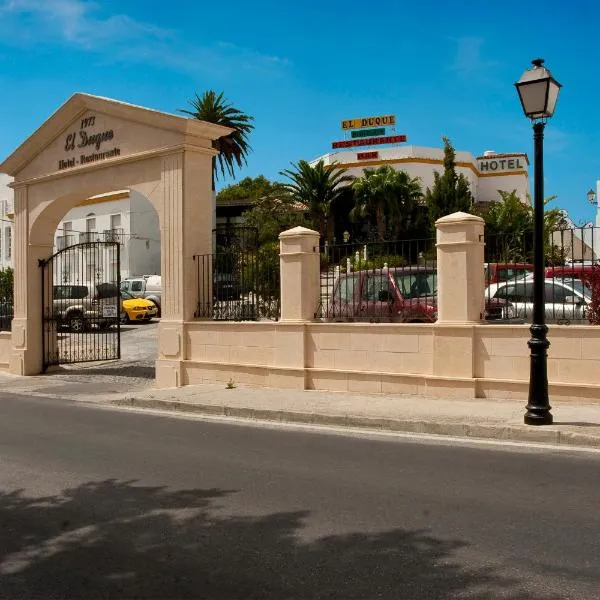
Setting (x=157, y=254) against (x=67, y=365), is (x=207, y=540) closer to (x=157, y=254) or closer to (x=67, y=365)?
(x=67, y=365)

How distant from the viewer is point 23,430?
9828 mm

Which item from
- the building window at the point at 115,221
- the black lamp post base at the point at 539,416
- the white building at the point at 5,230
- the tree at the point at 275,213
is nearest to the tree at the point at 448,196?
the tree at the point at 275,213

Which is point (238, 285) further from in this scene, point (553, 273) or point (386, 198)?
point (386, 198)

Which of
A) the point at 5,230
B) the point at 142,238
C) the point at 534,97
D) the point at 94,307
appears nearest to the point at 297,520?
the point at 534,97

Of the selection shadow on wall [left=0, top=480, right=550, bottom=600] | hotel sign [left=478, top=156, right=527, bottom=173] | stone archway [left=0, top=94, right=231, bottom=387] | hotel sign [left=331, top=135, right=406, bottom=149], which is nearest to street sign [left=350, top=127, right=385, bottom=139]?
hotel sign [left=331, top=135, right=406, bottom=149]

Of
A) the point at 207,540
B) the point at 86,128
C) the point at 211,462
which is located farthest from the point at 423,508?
the point at 86,128

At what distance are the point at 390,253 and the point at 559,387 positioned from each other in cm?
337

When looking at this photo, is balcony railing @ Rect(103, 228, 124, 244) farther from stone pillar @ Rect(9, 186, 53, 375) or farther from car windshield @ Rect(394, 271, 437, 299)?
car windshield @ Rect(394, 271, 437, 299)

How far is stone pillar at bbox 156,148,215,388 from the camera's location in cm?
1394

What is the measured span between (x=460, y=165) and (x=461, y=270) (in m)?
48.4

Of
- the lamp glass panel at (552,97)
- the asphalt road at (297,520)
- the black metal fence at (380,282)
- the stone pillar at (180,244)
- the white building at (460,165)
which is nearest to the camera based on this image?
the asphalt road at (297,520)

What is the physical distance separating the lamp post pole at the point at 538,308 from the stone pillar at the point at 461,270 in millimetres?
1998

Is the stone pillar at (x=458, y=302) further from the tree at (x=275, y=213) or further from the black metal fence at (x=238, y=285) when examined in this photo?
the tree at (x=275, y=213)

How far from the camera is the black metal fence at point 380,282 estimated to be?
11.6 metres
